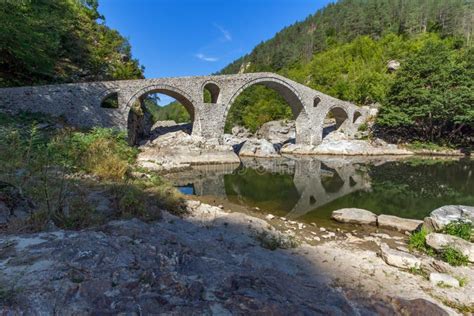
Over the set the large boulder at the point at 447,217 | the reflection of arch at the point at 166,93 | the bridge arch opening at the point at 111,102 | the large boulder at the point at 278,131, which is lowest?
the large boulder at the point at 447,217

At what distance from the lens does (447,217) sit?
187 inches

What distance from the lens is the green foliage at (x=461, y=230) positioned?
430 cm

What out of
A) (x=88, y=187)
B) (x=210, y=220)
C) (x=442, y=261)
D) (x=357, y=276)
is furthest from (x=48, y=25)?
(x=442, y=261)

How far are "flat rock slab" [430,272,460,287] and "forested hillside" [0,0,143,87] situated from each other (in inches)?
526

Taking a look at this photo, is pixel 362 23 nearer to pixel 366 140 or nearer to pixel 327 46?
pixel 327 46

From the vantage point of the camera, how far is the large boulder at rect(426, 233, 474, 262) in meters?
3.74

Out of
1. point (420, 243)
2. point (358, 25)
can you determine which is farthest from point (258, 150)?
point (358, 25)

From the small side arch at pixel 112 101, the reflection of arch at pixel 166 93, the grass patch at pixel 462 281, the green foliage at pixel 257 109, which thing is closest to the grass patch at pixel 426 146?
the green foliage at pixel 257 109

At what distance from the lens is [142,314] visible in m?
1.59

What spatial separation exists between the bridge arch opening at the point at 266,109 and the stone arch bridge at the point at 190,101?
19 cm

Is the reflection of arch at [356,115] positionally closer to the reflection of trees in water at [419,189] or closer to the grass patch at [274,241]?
the reflection of trees in water at [419,189]

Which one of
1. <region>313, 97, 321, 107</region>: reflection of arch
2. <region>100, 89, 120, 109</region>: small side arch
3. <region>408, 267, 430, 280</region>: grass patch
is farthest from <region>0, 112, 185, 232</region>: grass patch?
<region>313, 97, 321, 107</region>: reflection of arch

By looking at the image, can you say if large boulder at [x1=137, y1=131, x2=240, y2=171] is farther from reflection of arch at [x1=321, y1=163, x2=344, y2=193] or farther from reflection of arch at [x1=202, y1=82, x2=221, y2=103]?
reflection of arch at [x1=321, y1=163, x2=344, y2=193]

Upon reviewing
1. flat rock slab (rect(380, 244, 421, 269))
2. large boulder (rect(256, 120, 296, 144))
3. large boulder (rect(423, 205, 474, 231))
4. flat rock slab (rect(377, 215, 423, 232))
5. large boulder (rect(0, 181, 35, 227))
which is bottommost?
flat rock slab (rect(377, 215, 423, 232))
